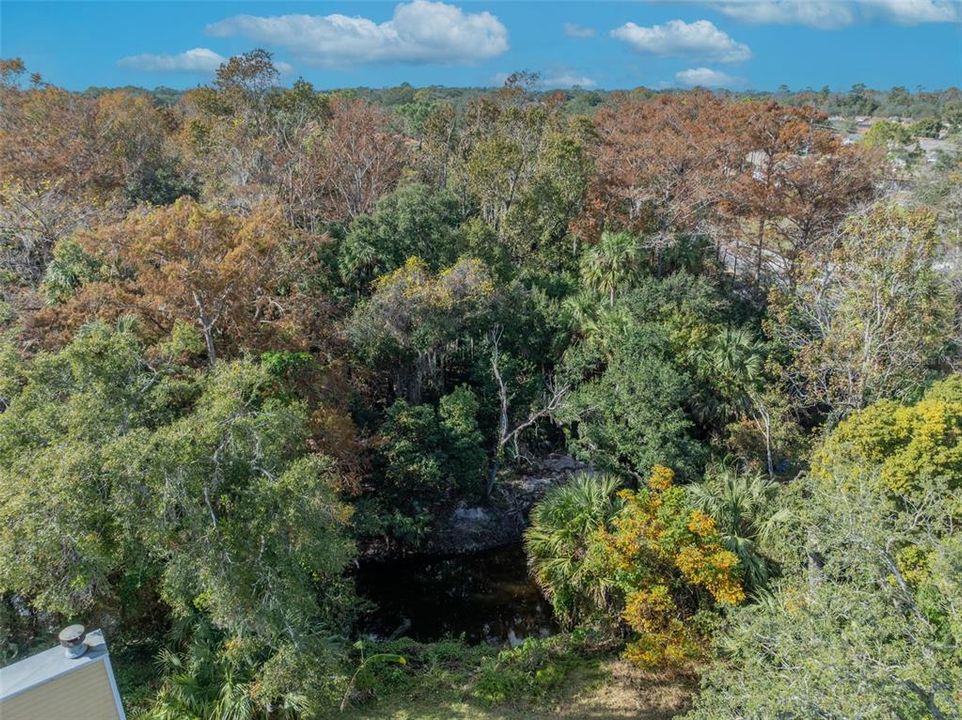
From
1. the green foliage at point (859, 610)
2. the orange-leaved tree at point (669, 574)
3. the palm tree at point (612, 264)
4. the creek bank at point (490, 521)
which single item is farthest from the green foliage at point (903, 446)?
the palm tree at point (612, 264)

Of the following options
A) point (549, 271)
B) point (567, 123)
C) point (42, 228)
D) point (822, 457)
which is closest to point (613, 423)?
point (822, 457)

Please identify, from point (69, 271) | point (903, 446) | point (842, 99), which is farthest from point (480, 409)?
point (842, 99)

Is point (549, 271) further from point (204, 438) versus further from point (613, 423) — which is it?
point (204, 438)

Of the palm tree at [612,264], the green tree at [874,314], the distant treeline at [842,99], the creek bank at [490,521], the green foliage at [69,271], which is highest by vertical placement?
the distant treeline at [842,99]

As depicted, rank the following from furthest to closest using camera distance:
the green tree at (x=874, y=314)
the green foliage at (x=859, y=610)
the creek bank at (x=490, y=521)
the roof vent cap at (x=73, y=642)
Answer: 1. the creek bank at (x=490, y=521)
2. the green tree at (x=874, y=314)
3. the roof vent cap at (x=73, y=642)
4. the green foliage at (x=859, y=610)

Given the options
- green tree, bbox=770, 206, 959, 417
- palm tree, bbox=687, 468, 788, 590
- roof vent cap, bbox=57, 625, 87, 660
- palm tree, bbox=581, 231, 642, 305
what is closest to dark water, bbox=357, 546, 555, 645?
palm tree, bbox=687, 468, 788, 590

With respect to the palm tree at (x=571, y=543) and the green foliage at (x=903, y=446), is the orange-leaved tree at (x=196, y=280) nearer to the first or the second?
the palm tree at (x=571, y=543)
